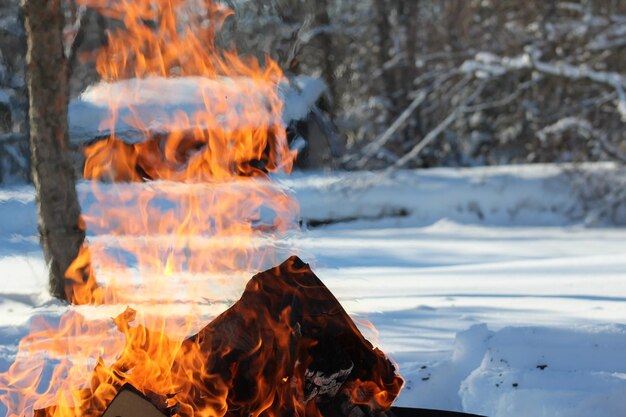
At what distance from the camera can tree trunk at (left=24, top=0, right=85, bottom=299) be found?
6.37m

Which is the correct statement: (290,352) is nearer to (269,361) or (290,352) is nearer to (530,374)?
(269,361)

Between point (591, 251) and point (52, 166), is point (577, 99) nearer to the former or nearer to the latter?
point (591, 251)

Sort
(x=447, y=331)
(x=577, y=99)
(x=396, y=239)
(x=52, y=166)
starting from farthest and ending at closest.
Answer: (x=577, y=99)
(x=396, y=239)
(x=52, y=166)
(x=447, y=331)

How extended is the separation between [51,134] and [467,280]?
12.7ft

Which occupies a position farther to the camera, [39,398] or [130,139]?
[130,139]

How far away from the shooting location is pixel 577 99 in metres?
15.4

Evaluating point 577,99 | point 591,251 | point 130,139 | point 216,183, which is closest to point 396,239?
point 591,251

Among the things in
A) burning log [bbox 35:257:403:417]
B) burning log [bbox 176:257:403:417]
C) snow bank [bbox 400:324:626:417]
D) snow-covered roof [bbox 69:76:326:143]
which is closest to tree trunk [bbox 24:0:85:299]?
snow-covered roof [bbox 69:76:326:143]

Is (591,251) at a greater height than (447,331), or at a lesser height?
lesser

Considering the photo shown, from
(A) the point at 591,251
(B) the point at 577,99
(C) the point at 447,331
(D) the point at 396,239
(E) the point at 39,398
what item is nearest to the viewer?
(E) the point at 39,398

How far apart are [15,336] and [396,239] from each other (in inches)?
291

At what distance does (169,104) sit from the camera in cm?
551

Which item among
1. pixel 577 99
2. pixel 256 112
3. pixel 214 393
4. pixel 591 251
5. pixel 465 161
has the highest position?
pixel 256 112

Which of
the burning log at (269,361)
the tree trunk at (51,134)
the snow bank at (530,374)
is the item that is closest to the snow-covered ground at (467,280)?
the snow bank at (530,374)
